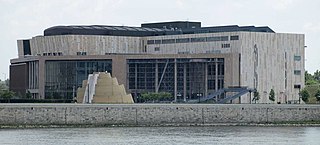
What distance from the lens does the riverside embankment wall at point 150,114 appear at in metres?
143

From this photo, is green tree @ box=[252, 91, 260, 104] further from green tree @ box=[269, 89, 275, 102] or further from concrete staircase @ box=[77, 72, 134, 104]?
concrete staircase @ box=[77, 72, 134, 104]

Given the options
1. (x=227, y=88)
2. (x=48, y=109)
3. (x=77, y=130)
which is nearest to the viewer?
(x=77, y=130)

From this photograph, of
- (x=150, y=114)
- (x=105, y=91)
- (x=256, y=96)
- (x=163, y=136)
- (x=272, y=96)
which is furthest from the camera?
(x=272, y=96)

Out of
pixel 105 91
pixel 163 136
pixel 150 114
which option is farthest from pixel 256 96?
pixel 163 136

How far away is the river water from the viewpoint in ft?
378

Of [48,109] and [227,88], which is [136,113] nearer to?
[48,109]

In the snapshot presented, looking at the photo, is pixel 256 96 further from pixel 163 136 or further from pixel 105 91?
pixel 163 136

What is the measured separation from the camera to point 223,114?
504 ft

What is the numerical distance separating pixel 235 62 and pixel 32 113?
207 feet

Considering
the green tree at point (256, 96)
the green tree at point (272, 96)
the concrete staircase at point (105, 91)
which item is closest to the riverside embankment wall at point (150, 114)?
the concrete staircase at point (105, 91)

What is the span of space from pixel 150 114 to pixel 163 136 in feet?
83.3

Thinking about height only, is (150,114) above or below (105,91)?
below

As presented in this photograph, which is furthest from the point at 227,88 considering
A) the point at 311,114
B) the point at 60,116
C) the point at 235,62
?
the point at 60,116

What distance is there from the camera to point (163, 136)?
12469 centimetres
